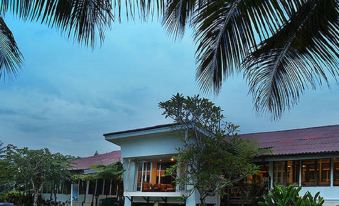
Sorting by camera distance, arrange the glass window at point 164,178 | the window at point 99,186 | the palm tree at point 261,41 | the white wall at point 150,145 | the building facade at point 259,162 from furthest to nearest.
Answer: the window at point 99,186 < the glass window at point 164,178 < the white wall at point 150,145 < the building facade at point 259,162 < the palm tree at point 261,41

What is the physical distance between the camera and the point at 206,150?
2297 centimetres

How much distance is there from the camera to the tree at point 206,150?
22672 mm

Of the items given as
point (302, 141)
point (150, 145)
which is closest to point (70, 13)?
point (302, 141)

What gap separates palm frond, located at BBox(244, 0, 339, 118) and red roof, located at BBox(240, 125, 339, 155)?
1701cm

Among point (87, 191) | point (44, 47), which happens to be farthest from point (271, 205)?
point (87, 191)

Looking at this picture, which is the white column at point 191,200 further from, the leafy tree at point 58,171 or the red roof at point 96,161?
the leafy tree at point 58,171

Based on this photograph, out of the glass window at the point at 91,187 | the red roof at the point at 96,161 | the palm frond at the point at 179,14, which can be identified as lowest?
the glass window at the point at 91,187

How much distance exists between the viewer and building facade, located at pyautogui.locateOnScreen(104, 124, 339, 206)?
22.8 meters

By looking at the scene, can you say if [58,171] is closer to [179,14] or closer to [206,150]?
[206,150]

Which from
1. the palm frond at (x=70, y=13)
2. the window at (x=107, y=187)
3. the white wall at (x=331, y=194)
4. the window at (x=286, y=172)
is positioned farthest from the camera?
the window at (x=107, y=187)

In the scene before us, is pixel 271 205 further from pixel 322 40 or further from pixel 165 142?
pixel 165 142

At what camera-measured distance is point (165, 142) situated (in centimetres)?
2708

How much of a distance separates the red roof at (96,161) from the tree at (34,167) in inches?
128

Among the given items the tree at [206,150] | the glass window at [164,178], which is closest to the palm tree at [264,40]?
the tree at [206,150]
